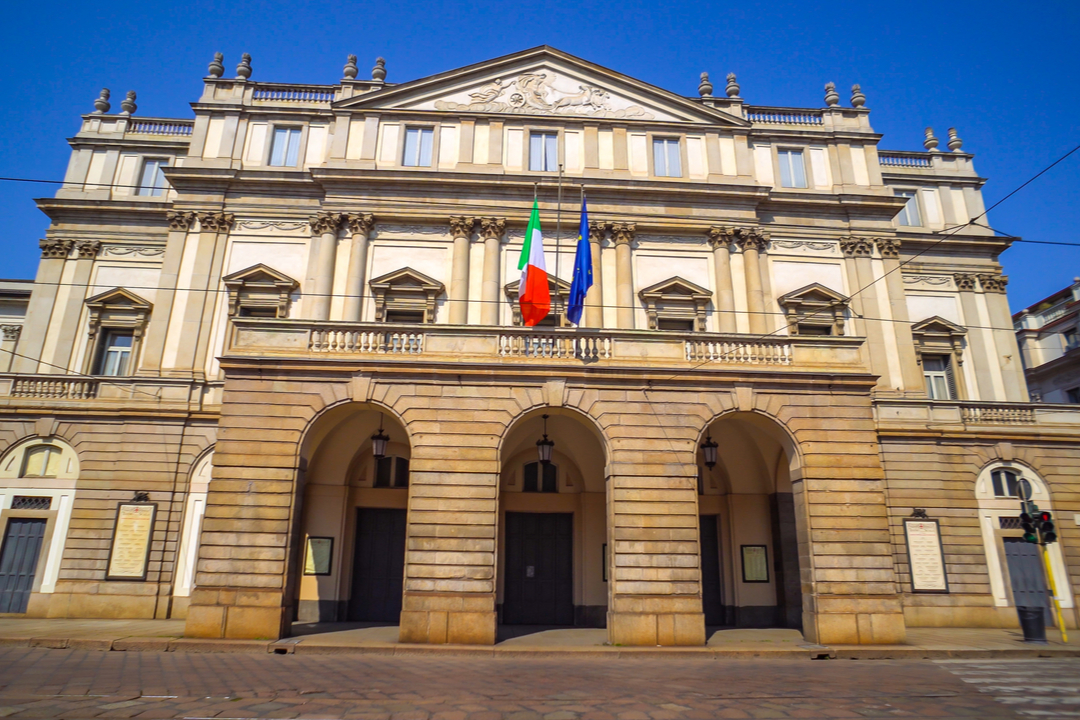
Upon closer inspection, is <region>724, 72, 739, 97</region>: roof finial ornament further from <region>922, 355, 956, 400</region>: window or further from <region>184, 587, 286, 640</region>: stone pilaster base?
<region>184, 587, 286, 640</region>: stone pilaster base

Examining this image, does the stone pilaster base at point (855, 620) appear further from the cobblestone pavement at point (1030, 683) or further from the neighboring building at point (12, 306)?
the neighboring building at point (12, 306)

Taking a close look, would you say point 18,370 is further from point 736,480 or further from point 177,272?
point 736,480

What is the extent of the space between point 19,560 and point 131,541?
3515 mm

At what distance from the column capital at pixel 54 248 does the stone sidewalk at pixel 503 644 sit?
13466 mm

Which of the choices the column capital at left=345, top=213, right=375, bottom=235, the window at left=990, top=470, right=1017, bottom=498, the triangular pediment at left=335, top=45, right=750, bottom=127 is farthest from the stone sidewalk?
the triangular pediment at left=335, top=45, right=750, bottom=127

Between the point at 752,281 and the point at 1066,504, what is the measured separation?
12325 millimetres

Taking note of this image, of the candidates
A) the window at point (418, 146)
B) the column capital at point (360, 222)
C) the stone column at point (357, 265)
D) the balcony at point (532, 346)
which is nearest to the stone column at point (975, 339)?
the balcony at point (532, 346)

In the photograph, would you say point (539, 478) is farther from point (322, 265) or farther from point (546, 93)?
point (546, 93)

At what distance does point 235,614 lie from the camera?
1448cm

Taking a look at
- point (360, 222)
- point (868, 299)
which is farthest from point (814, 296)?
point (360, 222)

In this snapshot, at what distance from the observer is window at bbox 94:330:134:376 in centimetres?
2398

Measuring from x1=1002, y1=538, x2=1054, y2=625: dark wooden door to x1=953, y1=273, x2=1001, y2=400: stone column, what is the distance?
18.3 feet

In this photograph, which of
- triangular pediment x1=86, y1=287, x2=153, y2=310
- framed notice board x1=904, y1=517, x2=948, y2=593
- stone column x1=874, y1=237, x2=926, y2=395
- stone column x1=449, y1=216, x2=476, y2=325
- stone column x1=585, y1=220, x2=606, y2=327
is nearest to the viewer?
framed notice board x1=904, y1=517, x2=948, y2=593

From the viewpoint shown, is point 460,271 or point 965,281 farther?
point 965,281
